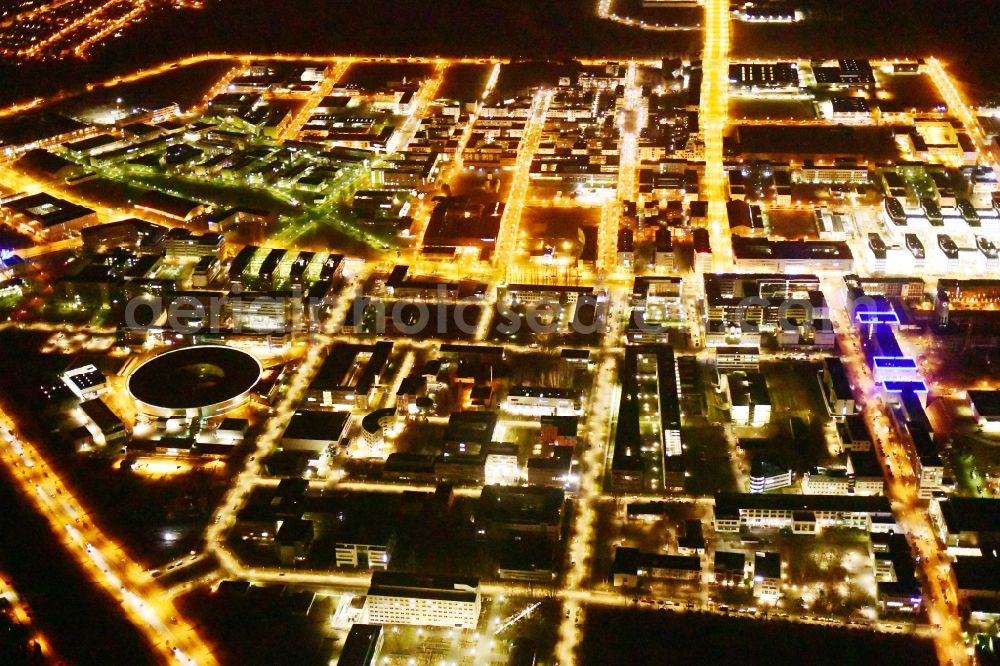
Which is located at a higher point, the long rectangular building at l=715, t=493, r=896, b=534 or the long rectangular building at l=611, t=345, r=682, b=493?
the long rectangular building at l=611, t=345, r=682, b=493

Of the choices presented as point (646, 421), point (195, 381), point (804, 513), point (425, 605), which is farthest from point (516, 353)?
point (425, 605)

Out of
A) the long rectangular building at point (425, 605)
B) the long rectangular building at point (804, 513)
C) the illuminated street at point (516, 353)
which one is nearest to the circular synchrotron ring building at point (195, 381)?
the illuminated street at point (516, 353)

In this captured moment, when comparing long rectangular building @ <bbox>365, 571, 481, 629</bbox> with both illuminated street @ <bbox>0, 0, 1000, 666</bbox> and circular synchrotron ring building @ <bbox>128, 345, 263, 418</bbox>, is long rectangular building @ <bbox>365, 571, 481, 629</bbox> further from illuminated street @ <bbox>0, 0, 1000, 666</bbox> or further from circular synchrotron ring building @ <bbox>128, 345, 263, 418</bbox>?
circular synchrotron ring building @ <bbox>128, 345, 263, 418</bbox>

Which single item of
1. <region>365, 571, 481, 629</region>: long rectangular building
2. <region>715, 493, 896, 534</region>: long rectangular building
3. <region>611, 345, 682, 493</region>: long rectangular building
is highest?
<region>611, 345, 682, 493</region>: long rectangular building

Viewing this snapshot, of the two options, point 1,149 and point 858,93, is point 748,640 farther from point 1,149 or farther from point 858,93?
point 1,149

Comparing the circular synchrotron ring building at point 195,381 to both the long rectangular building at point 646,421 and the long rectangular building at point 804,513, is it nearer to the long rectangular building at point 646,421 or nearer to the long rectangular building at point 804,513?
the long rectangular building at point 646,421

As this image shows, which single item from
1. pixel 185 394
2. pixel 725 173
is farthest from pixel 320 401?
pixel 725 173

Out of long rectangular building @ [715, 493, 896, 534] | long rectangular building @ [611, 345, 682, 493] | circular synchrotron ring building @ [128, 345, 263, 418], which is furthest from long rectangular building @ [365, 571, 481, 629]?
circular synchrotron ring building @ [128, 345, 263, 418]

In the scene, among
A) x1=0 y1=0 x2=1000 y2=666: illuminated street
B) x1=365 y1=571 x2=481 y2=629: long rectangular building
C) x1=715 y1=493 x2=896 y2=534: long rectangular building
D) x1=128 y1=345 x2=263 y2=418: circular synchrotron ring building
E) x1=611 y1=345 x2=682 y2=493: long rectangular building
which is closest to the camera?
x1=365 y1=571 x2=481 y2=629: long rectangular building

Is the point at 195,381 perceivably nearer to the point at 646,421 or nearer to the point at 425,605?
the point at 425,605
